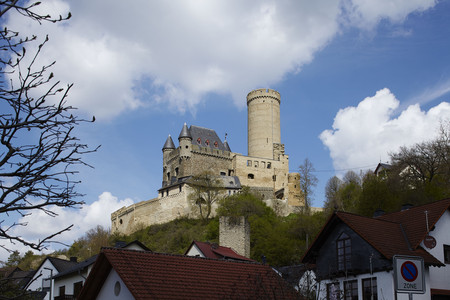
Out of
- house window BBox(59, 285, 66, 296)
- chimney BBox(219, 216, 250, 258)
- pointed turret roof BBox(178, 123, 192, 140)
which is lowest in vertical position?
house window BBox(59, 285, 66, 296)

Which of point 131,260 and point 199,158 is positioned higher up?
point 199,158

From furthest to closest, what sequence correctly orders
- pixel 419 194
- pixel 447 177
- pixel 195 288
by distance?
pixel 447 177 → pixel 419 194 → pixel 195 288

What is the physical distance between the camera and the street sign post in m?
7.84

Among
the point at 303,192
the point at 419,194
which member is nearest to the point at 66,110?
the point at 419,194

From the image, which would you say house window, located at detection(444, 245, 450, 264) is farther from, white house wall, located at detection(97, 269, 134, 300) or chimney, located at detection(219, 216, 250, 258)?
chimney, located at detection(219, 216, 250, 258)

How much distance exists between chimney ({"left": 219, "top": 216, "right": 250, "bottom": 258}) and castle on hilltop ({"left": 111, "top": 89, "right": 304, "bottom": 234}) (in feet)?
126

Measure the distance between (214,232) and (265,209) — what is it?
8.42m

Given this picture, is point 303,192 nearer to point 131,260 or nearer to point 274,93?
point 274,93

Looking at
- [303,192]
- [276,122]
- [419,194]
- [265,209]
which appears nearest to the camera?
[419,194]

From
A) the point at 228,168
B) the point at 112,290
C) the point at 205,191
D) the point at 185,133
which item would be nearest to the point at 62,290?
the point at 112,290

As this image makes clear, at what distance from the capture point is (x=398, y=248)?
2266 centimetres

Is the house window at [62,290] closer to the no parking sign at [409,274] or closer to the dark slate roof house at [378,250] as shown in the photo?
the dark slate roof house at [378,250]

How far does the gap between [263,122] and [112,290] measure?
86.3 metres

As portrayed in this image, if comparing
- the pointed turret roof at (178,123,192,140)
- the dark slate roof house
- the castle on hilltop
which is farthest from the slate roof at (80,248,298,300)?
the pointed turret roof at (178,123,192,140)
